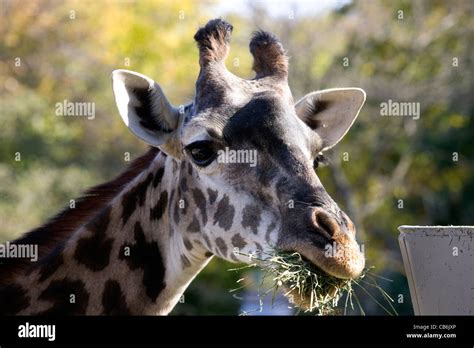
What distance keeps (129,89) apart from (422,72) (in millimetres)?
36758

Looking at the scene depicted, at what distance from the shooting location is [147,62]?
52531mm

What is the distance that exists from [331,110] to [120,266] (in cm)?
269

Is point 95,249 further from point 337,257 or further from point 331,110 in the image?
point 331,110

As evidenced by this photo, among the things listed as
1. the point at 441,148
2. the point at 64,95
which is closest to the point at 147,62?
the point at 64,95

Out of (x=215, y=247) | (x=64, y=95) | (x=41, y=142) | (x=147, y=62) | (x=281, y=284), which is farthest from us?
(x=147, y=62)

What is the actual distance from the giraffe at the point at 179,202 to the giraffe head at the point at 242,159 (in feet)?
0.04

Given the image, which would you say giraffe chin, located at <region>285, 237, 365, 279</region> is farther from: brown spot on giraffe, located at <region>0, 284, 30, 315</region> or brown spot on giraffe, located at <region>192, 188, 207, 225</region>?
brown spot on giraffe, located at <region>0, 284, 30, 315</region>

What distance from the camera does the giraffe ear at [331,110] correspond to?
397 inches

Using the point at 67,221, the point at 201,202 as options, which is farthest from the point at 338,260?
the point at 67,221

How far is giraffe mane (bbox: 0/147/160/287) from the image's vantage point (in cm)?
928

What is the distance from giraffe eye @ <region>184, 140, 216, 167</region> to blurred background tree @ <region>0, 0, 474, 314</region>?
3049cm

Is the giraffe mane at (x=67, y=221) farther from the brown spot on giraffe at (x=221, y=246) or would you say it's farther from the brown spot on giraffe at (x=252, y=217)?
the brown spot on giraffe at (x=252, y=217)

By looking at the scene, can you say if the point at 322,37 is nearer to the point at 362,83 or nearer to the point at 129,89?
the point at 362,83

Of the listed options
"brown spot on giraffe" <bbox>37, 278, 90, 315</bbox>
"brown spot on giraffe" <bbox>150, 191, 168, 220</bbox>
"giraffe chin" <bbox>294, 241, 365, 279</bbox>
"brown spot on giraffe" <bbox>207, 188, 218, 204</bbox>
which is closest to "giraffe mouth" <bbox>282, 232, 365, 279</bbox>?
"giraffe chin" <bbox>294, 241, 365, 279</bbox>
